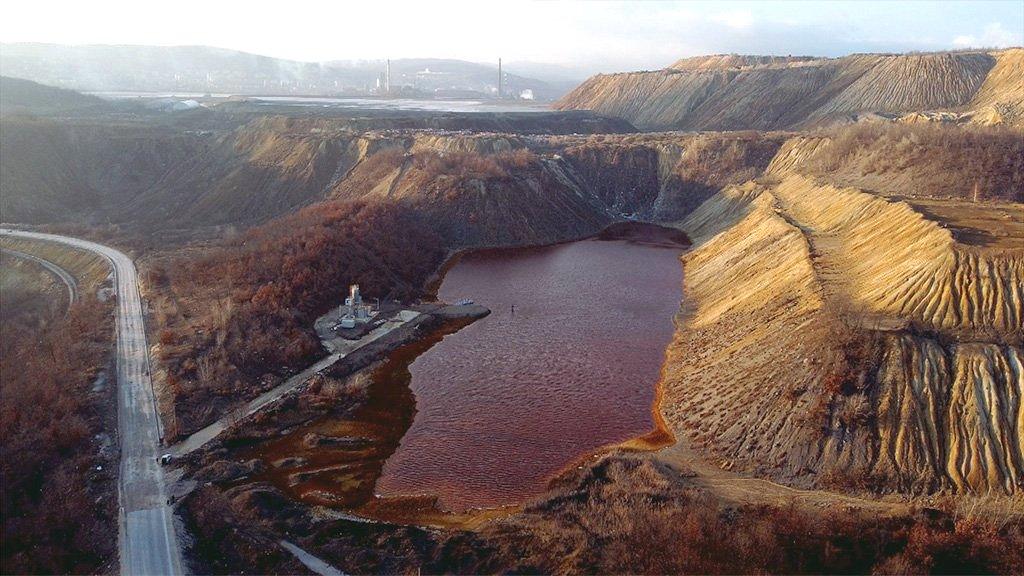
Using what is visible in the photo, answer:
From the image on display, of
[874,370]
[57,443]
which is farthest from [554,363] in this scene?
[57,443]

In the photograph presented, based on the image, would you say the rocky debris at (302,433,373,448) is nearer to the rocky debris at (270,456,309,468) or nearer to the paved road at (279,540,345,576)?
the rocky debris at (270,456,309,468)

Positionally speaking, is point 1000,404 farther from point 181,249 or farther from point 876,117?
point 876,117

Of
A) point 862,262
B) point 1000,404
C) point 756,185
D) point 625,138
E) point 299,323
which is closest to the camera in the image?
point 1000,404

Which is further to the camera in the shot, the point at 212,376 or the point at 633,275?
the point at 633,275

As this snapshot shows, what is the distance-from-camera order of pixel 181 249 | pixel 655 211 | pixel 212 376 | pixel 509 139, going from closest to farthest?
1. pixel 212 376
2. pixel 181 249
3. pixel 655 211
4. pixel 509 139

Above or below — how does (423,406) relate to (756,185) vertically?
below

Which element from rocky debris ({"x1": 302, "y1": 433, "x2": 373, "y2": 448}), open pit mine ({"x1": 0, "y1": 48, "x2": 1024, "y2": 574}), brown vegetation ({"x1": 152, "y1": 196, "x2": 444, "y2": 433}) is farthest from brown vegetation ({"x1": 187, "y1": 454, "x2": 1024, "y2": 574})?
brown vegetation ({"x1": 152, "y1": 196, "x2": 444, "y2": 433})

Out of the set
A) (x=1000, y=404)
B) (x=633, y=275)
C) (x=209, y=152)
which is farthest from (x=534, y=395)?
(x=209, y=152)
